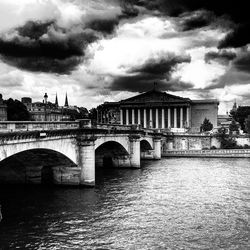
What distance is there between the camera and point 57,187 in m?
39.0

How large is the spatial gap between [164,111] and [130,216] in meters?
137

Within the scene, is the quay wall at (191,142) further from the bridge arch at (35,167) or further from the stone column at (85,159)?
the bridge arch at (35,167)

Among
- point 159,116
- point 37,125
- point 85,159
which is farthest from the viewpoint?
point 159,116

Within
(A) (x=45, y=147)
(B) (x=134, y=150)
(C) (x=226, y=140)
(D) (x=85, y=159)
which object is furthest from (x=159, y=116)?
(A) (x=45, y=147)

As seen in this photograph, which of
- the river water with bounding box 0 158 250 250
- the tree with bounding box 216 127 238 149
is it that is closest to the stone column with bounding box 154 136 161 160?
the tree with bounding box 216 127 238 149

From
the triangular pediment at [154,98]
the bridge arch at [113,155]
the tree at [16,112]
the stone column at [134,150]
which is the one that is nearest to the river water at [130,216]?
the bridge arch at [113,155]

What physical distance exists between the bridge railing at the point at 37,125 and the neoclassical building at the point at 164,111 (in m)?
118

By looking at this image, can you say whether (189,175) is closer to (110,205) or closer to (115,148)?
(115,148)

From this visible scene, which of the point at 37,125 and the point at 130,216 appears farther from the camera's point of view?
the point at 37,125

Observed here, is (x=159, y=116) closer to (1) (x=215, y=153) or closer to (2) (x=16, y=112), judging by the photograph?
(2) (x=16, y=112)

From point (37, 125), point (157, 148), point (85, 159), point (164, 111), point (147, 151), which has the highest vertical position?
point (164, 111)

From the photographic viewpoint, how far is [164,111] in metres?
164

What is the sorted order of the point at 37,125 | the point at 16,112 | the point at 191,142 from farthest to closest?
the point at 16,112 < the point at 191,142 < the point at 37,125

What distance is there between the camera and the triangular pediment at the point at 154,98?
536 feet
